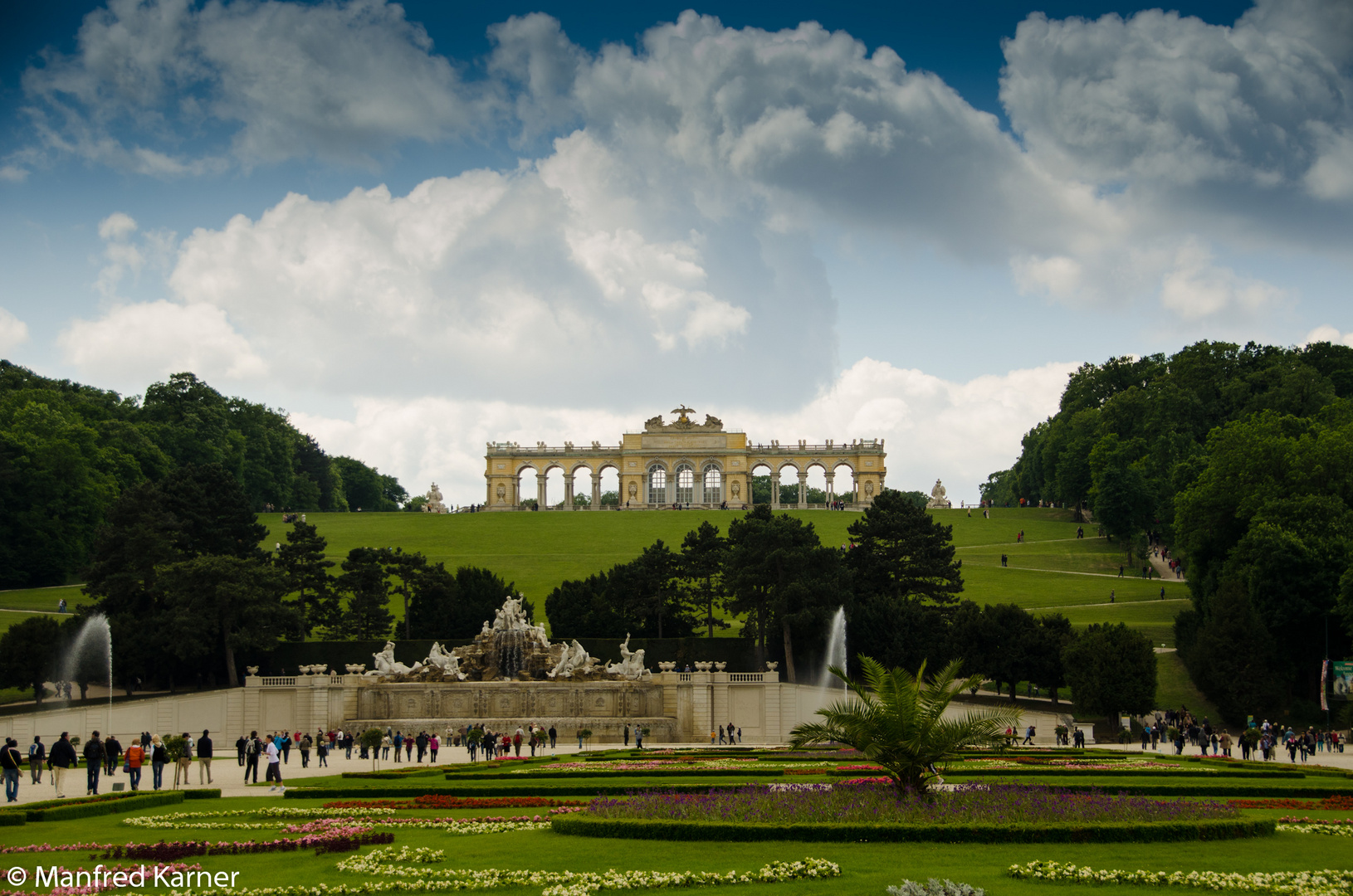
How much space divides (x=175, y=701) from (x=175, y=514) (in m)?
12.0

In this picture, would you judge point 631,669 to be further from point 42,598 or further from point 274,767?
point 42,598

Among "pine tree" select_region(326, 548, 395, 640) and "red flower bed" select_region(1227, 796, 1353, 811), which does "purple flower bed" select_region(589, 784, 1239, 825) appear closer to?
"red flower bed" select_region(1227, 796, 1353, 811)

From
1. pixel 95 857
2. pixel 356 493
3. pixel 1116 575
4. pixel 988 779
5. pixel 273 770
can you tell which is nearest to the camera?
pixel 95 857

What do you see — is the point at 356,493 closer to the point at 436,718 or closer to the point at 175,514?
the point at 175,514

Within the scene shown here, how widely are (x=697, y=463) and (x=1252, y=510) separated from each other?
190 ft

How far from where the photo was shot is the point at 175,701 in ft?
129

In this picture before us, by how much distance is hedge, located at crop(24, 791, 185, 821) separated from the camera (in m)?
16.2

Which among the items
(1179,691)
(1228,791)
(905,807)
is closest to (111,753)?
(905,807)

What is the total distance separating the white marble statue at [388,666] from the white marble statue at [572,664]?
185 inches

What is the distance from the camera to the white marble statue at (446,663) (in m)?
41.5

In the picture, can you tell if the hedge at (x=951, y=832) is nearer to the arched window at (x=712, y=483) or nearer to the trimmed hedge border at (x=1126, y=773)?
the trimmed hedge border at (x=1126, y=773)

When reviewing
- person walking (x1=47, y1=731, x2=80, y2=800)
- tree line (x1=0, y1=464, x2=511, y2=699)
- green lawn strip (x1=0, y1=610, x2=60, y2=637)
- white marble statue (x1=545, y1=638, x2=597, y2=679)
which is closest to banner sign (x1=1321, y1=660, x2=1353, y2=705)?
white marble statue (x1=545, y1=638, x2=597, y2=679)

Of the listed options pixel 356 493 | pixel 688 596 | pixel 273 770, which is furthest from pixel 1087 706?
pixel 356 493

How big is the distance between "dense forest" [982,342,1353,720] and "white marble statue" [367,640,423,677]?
25.4 meters
